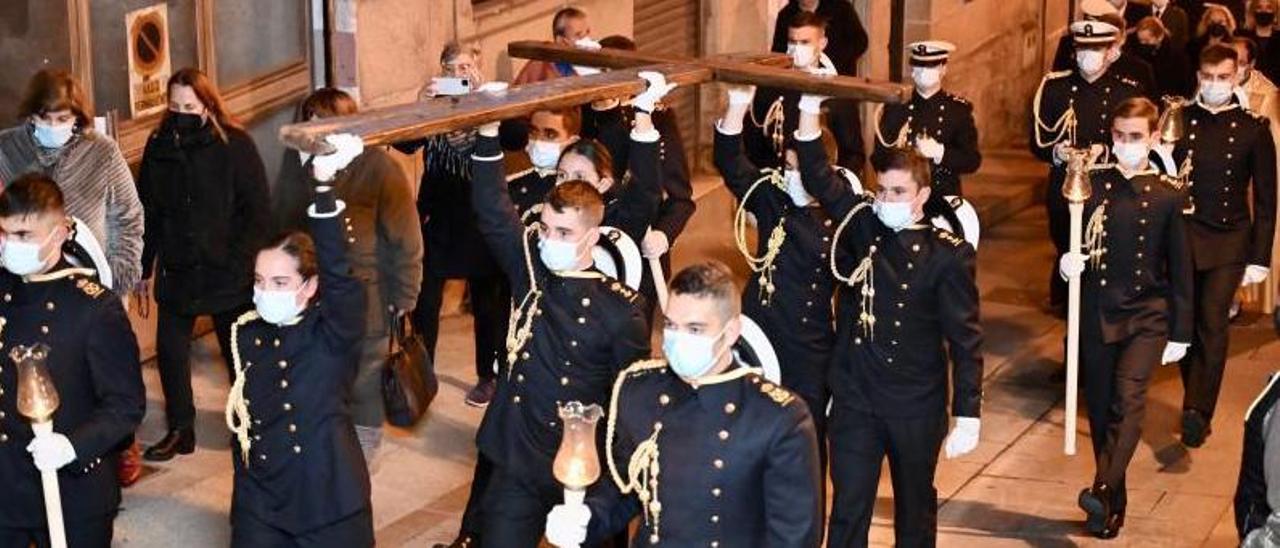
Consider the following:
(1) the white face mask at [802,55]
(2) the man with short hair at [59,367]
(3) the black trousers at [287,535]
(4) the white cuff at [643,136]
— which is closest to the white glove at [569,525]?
(3) the black trousers at [287,535]

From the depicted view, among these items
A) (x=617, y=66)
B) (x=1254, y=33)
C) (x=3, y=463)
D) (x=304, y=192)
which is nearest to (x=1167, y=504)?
(x=617, y=66)

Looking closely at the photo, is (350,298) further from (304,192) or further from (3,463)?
(304,192)

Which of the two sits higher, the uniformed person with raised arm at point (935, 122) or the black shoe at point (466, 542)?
the uniformed person with raised arm at point (935, 122)

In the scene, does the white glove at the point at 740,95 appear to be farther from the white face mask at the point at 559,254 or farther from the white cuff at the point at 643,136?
the white face mask at the point at 559,254

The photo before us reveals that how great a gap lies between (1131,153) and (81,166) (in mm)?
4541

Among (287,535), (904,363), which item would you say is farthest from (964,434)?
(287,535)

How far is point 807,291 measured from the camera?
10969 millimetres

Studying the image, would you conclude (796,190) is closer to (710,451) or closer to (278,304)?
(278,304)

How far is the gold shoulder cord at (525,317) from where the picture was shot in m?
9.52

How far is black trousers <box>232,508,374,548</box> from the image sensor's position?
29.4 ft

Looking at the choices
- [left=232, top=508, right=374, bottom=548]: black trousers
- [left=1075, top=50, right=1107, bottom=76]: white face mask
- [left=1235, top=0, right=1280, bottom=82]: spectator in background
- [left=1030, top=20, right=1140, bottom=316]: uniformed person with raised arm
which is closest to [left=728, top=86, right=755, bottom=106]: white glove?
[left=232, top=508, right=374, bottom=548]: black trousers

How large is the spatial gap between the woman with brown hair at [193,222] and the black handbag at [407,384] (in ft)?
5.63

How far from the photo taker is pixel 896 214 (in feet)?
33.7

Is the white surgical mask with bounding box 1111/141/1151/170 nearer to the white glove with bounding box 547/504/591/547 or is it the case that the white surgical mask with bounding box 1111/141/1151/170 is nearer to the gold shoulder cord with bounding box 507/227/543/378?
the gold shoulder cord with bounding box 507/227/543/378
